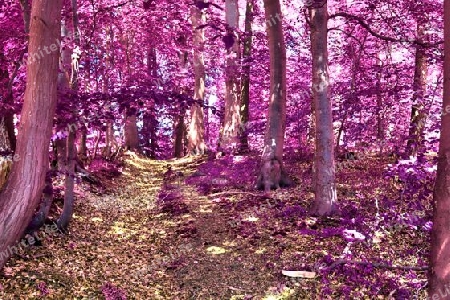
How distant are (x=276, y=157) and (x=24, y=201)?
5.64m

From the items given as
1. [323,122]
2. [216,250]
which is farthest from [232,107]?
[216,250]

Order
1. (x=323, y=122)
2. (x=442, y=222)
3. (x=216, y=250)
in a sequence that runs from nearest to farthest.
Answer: (x=442, y=222), (x=216, y=250), (x=323, y=122)

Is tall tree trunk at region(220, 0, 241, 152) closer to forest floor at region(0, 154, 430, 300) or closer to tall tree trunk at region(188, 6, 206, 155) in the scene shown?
tall tree trunk at region(188, 6, 206, 155)

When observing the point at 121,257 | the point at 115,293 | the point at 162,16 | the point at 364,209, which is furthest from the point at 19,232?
the point at 162,16

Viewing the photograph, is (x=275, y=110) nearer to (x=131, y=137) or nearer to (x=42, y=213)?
(x=42, y=213)

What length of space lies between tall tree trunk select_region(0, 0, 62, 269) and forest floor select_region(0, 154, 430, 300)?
79 cm

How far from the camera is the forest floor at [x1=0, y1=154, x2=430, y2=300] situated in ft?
15.5

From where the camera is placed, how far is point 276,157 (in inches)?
347

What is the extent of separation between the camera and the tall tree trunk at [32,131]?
13.5 ft

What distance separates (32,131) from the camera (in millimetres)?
4164

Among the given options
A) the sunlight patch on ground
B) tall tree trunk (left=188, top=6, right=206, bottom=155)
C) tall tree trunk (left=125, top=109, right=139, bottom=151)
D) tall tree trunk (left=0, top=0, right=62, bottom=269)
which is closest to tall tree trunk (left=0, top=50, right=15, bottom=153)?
tall tree trunk (left=0, top=0, right=62, bottom=269)

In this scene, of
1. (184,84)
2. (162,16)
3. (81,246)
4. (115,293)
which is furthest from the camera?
(184,84)

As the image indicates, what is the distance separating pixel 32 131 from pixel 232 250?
10.5ft

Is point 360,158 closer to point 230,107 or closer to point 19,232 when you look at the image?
point 230,107
